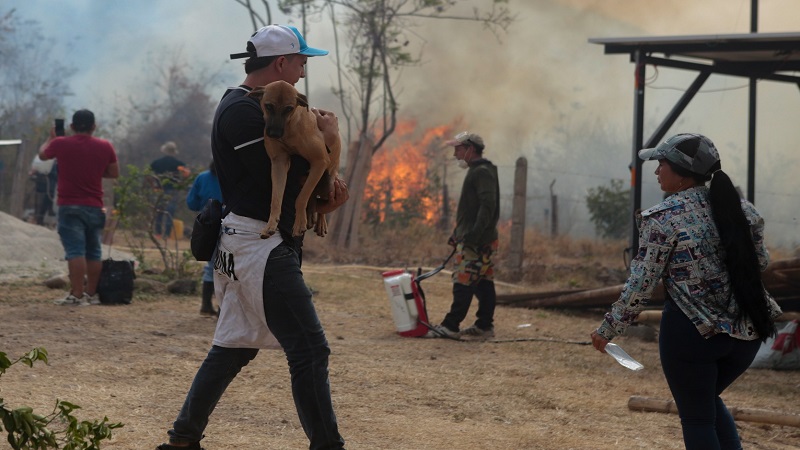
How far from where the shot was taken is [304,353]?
154 inches

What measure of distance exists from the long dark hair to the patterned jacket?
0.09 feet

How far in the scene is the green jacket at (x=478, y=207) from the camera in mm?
8883

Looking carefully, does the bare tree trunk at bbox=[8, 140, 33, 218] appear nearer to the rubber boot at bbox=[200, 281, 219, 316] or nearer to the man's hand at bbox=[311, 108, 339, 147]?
the rubber boot at bbox=[200, 281, 219, 316]

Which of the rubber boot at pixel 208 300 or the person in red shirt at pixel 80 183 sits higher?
the person in red shirt at pixel 80 183

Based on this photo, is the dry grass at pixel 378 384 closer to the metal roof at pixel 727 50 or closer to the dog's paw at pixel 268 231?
the dog's paw at pixel 268 231

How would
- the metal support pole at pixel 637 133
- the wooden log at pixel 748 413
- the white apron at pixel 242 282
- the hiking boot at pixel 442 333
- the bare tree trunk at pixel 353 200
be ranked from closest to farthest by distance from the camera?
the white apron at pixel 242 282 → the wooden log at pixel 748 413 → the hiking boot at pixel 442 333 → the metal support pole at pixel 637 133 → the bare tree trunk at pixel 353 200

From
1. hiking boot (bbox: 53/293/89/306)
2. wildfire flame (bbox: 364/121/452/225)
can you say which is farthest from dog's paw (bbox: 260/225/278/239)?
wildfire flame (bbox: 364/121/452/225)

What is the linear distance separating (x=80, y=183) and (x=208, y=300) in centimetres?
155

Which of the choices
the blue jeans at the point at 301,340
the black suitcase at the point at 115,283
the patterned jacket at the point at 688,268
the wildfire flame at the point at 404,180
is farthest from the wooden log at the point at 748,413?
the wildfire flame at the point at 404,180

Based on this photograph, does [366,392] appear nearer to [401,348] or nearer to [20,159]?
[401,348]

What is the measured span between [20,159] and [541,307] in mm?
10806

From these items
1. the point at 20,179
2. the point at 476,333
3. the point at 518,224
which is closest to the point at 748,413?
the point at 476,333

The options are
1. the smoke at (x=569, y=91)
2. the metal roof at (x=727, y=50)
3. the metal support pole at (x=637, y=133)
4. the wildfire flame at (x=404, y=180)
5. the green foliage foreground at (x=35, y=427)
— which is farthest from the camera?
the smoke at (x=569, y=91)

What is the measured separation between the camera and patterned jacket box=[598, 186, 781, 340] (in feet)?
12.8
